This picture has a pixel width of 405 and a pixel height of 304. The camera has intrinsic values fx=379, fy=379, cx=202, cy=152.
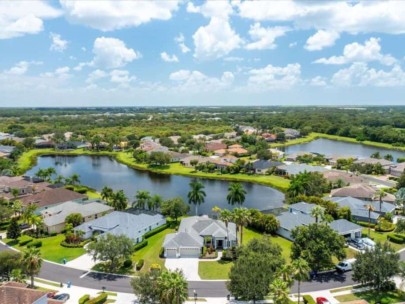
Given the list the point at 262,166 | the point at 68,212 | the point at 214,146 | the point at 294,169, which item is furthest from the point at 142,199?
the point at 214,146

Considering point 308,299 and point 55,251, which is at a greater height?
point 308,299

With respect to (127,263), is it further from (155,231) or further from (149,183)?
(149,183)

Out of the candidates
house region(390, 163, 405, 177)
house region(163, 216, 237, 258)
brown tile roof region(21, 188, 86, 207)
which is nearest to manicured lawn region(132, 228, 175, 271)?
house region(163, 216, 237, 258)

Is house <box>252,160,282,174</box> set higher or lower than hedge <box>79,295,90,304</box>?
higher

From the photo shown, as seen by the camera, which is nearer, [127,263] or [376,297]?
[376,297]

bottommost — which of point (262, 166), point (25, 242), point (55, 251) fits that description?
point (55, 251)

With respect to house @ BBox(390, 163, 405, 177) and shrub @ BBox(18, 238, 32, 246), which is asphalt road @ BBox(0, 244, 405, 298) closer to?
shrub @ BBox(18, 238, 32, 246)
